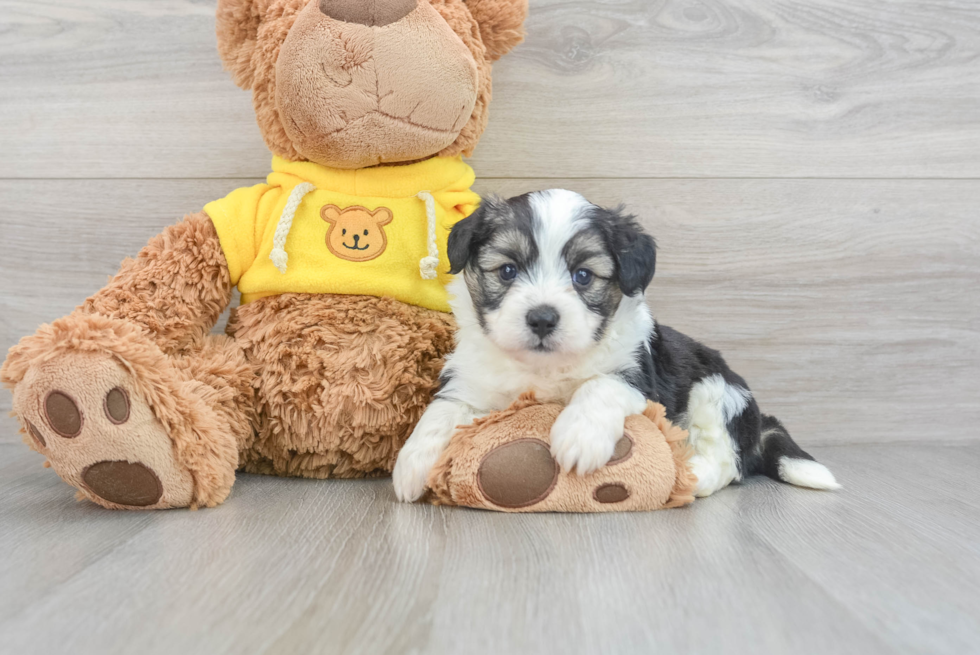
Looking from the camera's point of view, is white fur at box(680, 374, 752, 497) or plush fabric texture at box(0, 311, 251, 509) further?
white fur at box(680, 374, 752, 497)

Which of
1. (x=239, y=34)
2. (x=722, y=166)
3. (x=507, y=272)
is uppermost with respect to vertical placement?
(x=239, y=34)

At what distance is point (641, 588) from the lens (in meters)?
1.15

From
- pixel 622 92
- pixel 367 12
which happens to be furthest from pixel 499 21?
pixel 622 92

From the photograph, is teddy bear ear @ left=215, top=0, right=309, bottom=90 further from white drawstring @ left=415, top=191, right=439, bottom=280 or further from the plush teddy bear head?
white drawstring @ left=415, top=191, right=439, bottom=280

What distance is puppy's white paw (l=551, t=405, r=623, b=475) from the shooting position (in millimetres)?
1501

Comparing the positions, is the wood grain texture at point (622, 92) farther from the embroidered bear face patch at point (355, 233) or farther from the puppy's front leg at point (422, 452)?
the puppy's front leg at point (422, 452)

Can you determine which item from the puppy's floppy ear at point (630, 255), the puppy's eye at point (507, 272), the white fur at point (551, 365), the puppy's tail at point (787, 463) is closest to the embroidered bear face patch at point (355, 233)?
the white fur at point (551, 365)

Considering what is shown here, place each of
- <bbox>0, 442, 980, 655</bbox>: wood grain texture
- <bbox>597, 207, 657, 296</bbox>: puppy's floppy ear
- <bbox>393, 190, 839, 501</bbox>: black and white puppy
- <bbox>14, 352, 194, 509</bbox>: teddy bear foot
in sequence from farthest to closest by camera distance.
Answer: <bbox>597, 207, 657, 296</bbox>: puppy's floppy ear, <bbox>393, 190, 839, 501</bbox>: black and white puppy, <bbox>14, 352, 194, 509</bbox>: teddy bear foot, <bbox>0, 442, 980, 655</bbox>: wood grain texture

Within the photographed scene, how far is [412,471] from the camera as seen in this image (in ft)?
5.38

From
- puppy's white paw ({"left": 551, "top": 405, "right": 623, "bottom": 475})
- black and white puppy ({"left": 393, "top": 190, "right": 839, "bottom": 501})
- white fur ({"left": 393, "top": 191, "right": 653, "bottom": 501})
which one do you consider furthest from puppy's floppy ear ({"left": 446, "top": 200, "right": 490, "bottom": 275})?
puppy's white paw ({"left": 551, "top": 405, "right": 623, "bottom": 475})

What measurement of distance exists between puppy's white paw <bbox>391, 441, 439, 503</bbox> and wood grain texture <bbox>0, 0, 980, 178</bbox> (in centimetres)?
110

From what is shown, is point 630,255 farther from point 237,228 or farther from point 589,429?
point 237,228

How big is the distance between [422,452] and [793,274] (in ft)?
4.96

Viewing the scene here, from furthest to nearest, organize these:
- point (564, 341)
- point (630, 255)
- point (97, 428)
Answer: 1. point (630, 255)
2. point (564, 341)
3. point (97, 428)
